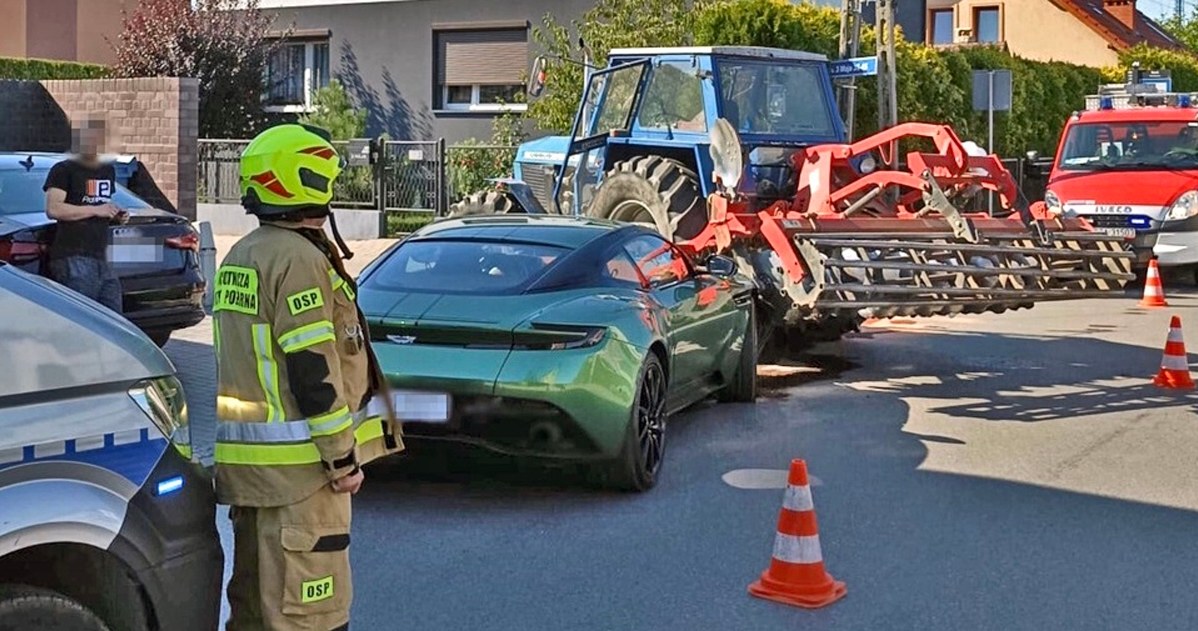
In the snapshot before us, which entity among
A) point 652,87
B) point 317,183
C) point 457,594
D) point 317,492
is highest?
point 652,87

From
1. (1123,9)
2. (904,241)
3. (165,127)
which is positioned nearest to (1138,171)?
(904,241)

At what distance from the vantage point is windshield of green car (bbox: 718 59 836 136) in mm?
12047

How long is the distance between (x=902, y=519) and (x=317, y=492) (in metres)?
3.66

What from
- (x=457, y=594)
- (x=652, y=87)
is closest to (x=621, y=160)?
(x=652, y=87)

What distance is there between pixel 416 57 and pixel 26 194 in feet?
58.3

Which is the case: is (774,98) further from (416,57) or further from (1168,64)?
(1168,64)

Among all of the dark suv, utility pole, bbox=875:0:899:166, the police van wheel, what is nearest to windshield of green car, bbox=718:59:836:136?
utility pole, bbox=875:0:899:166

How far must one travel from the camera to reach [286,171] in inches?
158

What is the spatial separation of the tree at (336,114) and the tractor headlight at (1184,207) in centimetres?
1314

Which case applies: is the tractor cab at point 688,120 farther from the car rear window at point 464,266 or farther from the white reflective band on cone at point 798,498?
the white reflective band on cone at point 798,498

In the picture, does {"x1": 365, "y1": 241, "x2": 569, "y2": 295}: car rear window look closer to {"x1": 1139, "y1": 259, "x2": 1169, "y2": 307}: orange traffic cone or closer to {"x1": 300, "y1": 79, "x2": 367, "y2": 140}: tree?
{"x1": 1139, "y1": 259, "x2": 1169, "y2": 307}: orange traffic cone

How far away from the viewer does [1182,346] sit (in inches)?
418

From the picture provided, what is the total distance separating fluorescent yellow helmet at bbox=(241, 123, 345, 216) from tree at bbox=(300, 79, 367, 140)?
20569 millimetres

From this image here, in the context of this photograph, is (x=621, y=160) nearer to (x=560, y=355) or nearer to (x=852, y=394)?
(x=852, y=394)
